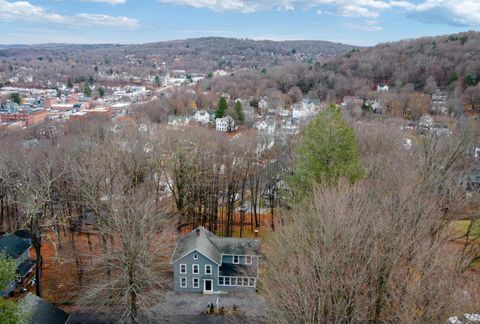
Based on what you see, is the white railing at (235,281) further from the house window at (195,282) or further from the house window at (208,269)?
the house window at (195,282)

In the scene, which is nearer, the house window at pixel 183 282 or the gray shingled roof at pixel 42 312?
the gray shingled roof at pixel 42 312

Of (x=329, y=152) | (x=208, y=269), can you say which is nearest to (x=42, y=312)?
(x=208, y=269)

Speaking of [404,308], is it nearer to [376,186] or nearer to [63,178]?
[376,186]

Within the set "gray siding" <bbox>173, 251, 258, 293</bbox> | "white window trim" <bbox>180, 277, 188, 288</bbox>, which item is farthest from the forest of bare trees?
"white window trim" <bbox>180, 277, 188, 288</bbox>

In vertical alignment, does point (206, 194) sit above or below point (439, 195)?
below

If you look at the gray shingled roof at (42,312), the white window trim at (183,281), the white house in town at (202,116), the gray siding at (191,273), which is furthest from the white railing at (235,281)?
the white house in town at (202,116)

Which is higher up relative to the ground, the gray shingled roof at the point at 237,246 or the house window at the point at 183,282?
the gray shingled roof at the point at 237,246

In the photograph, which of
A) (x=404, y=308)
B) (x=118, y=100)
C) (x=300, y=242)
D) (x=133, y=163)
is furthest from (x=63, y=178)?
(x=118, y=100)
